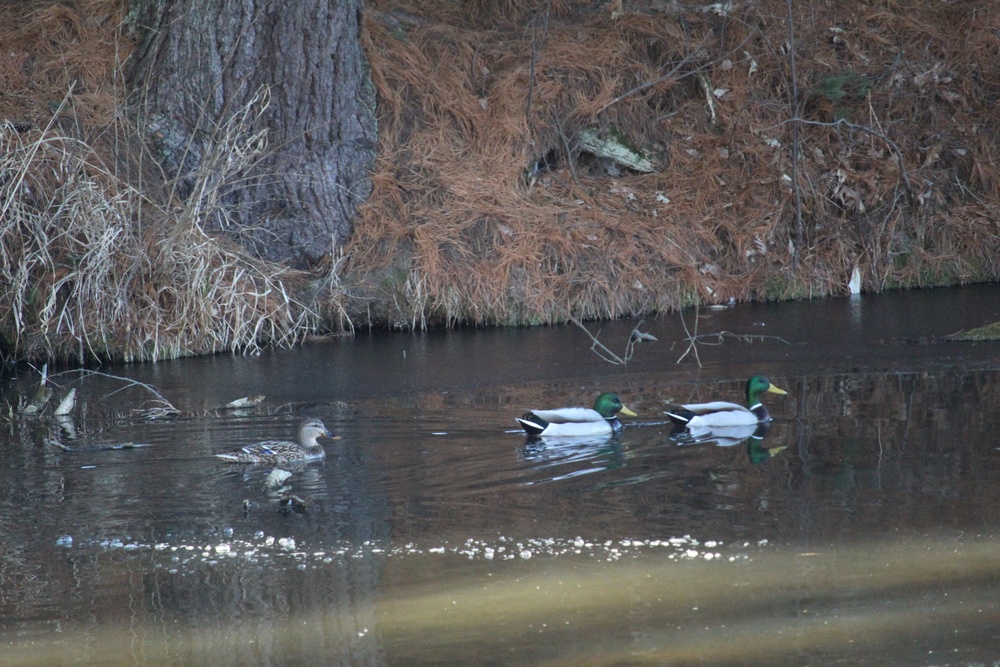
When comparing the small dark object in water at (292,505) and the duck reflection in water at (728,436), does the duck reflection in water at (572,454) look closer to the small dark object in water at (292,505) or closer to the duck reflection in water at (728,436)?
the duck reflection in water at (728,436)

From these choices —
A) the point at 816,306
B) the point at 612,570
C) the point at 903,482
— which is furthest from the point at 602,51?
the point at 612,570

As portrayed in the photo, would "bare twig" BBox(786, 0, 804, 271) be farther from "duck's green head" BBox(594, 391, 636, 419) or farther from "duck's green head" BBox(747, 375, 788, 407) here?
"duck's green head" BBox(594, 391, 636, 419)

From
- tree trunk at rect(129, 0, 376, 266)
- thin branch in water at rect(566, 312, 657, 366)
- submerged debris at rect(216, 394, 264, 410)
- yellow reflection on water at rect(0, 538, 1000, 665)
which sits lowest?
yellow reflection on water at rect(0, 538, 1000, 665)

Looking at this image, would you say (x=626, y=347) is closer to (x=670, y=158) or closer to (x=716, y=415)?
(x=716, y=415)

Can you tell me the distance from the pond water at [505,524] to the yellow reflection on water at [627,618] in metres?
0.01

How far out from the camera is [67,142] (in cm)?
1043

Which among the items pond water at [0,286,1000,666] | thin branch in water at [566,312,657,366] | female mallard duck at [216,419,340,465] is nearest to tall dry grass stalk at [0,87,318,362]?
pond water at [0,286,1000,666]

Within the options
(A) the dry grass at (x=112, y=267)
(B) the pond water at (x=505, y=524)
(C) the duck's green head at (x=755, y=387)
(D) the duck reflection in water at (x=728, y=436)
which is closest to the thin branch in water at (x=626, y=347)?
(B) the pond water at (x=505, y=524)

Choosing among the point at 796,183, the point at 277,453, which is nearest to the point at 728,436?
the point at 277,453

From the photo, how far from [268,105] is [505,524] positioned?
22.4 feet

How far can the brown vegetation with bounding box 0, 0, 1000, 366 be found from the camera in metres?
10.1

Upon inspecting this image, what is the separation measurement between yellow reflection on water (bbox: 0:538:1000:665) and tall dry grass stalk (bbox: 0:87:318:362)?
577 centimetres

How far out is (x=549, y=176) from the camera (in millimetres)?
13148

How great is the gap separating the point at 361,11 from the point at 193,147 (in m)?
2.21
